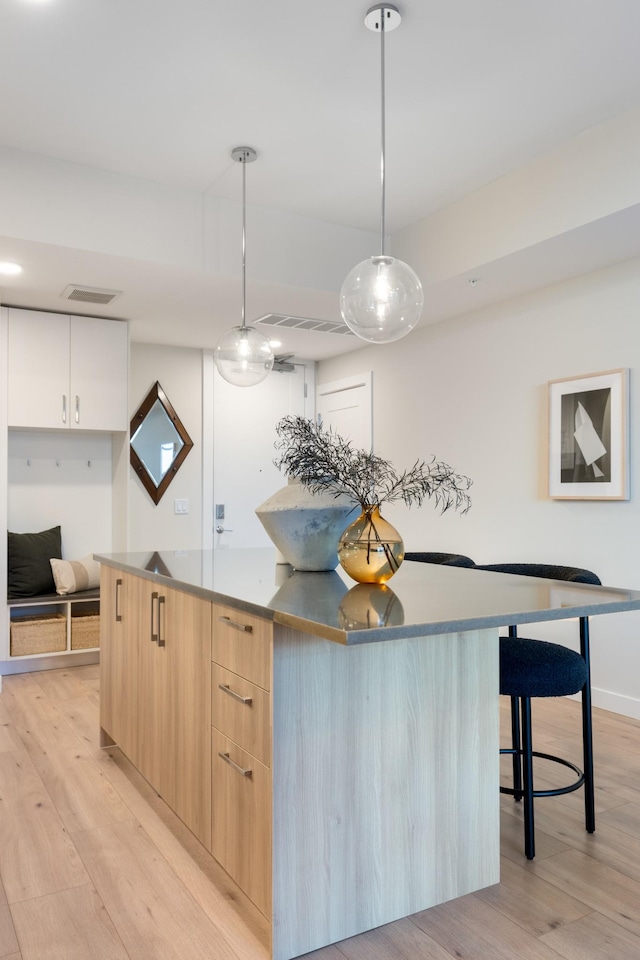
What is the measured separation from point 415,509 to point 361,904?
370 cm

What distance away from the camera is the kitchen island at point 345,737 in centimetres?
171

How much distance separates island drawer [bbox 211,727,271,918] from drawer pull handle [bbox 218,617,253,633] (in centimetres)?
32

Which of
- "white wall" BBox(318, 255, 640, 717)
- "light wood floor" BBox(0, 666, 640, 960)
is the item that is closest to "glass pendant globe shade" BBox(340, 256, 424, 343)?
"light wood floor" BBox(0, 666, 640, 960)

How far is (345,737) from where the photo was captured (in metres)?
1.80

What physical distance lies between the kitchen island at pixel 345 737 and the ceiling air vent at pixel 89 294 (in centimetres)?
262

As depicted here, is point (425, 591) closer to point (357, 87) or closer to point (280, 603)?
point (280, 603)

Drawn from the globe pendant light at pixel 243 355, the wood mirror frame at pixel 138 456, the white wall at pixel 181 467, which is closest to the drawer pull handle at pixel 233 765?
the globe pendant light at pixel 243 355

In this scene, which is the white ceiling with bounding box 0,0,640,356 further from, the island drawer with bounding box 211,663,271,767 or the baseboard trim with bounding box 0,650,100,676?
the baseboard trim with bounding box 0,650,100,676

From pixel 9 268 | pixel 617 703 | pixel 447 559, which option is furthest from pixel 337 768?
pixel 9 268

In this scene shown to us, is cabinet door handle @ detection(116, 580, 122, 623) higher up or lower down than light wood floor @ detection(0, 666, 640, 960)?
higher up

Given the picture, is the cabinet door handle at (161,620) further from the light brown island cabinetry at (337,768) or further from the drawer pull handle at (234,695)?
the drawer pull handle at (234,695)

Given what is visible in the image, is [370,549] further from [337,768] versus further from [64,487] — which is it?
[64,487]

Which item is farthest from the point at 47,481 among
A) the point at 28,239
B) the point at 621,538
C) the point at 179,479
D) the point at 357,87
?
the point at 621,538

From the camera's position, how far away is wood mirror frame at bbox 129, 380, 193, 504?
5664 mm
